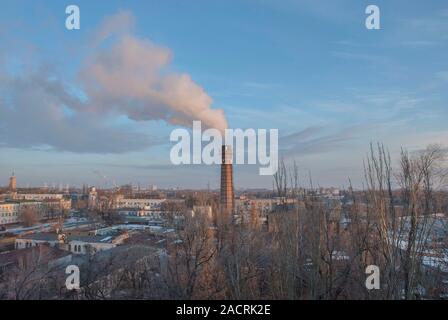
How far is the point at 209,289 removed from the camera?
9.22 m

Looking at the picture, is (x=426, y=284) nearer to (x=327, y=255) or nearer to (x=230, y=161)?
(x=327, y=255)

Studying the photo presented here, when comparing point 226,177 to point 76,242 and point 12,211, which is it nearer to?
point 76,242

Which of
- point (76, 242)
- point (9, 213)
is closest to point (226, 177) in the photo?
point (76, 242)

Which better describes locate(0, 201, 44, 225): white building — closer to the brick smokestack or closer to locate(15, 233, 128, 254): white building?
locate(15, 233, 128, 254): white building

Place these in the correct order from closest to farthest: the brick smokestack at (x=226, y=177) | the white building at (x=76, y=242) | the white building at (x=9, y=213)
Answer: the white building at (x=76, y=242)
the brick smokestack at (x=226, y=177)
the white building at (x=9, y=213)

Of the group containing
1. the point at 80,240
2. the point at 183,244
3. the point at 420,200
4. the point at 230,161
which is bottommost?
the point at 80,240

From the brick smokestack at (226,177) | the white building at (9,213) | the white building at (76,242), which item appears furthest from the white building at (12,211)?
the brick smokestack at (226,177)

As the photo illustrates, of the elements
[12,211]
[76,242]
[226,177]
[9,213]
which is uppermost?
[226,177]

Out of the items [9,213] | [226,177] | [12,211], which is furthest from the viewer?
[12,211]

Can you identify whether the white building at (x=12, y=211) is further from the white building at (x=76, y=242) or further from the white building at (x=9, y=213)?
the white building at (x=76, y=242)

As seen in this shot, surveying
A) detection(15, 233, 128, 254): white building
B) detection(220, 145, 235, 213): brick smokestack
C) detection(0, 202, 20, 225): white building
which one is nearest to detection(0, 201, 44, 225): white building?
detection(0, 202, 20, 225): white building
